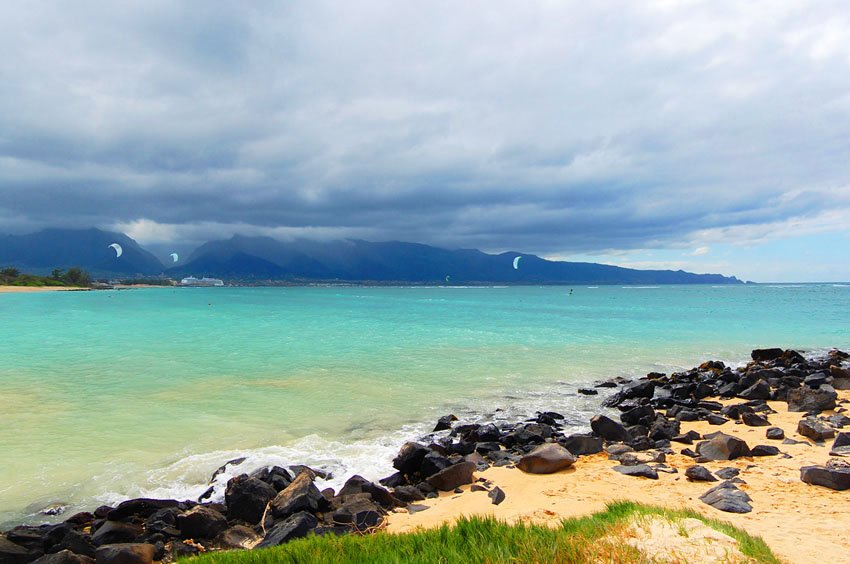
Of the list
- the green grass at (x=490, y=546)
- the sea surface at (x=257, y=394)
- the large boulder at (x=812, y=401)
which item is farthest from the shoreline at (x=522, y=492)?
the large boulder at (x=812, y=401)

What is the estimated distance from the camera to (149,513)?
8430 millimetres

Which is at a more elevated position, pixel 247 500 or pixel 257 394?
pixel 247 500

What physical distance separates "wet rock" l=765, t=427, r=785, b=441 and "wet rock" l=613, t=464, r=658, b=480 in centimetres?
447

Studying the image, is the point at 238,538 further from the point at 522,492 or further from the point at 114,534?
the point at 522,492

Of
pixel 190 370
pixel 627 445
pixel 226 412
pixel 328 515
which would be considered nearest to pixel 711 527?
pixel 328 515

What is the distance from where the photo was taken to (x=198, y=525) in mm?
7699

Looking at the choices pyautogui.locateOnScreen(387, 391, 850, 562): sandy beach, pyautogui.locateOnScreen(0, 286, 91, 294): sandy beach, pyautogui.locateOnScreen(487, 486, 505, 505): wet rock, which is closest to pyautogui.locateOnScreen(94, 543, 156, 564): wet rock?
pyautogui.locateOnScreen(387, 391, 850, 562): sandy beach

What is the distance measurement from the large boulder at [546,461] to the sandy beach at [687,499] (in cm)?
14

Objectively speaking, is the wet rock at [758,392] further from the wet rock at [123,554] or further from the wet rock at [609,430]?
the wet rock at [123,554]

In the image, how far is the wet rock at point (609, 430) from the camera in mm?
12309

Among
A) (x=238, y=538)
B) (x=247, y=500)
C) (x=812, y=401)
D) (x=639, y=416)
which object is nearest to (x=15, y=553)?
(x=238, y=538)

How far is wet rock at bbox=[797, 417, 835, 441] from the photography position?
11453 mm

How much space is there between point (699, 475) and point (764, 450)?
8.76ft

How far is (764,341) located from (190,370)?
40.1 m
